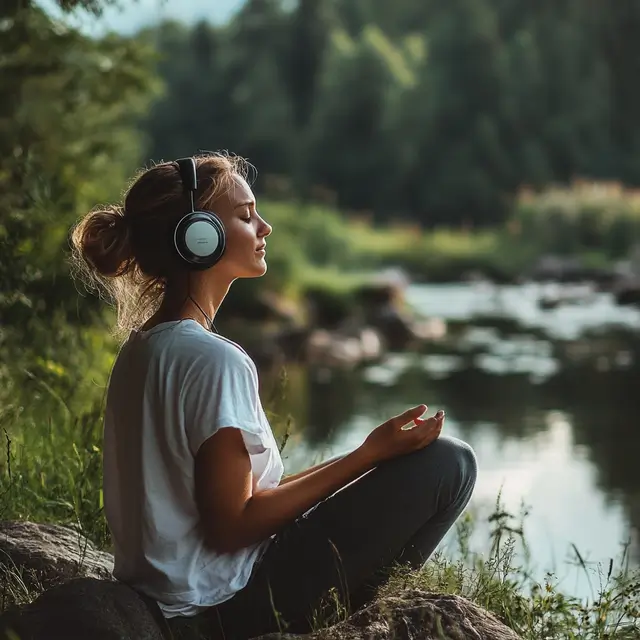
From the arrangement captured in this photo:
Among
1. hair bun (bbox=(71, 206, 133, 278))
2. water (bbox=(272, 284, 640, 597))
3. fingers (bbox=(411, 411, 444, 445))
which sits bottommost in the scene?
A: water (bbox=(272, 284, 640, 597))

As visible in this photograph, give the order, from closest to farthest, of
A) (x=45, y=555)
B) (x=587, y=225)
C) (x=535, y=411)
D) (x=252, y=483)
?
(x=252, y=483) < (x=45, y=555) < (x=535, y=411) < (x=587, y=225)

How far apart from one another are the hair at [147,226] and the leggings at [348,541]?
449mm

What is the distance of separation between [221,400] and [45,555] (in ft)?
2.18

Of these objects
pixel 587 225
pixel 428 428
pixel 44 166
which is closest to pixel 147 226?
pixel 428 428

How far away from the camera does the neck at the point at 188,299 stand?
1.85 m

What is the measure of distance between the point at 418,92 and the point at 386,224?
3629mm

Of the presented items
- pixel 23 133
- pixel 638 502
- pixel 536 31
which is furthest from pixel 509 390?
pixel 536 31

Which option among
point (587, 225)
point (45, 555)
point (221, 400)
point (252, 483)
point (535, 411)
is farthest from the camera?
point (587, 225)

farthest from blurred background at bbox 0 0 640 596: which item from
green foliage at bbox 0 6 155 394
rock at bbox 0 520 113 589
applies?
rock at bbox 0 520 113 589

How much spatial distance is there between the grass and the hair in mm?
536

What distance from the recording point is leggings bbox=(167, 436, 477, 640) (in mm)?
1849

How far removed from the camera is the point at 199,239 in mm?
1774

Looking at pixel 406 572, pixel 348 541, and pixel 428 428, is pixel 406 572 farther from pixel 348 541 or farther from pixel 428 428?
pixel 428 428

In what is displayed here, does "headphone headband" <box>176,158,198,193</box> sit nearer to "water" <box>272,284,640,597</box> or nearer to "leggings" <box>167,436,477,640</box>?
"leggings" <box>167,436,477,640</box>
